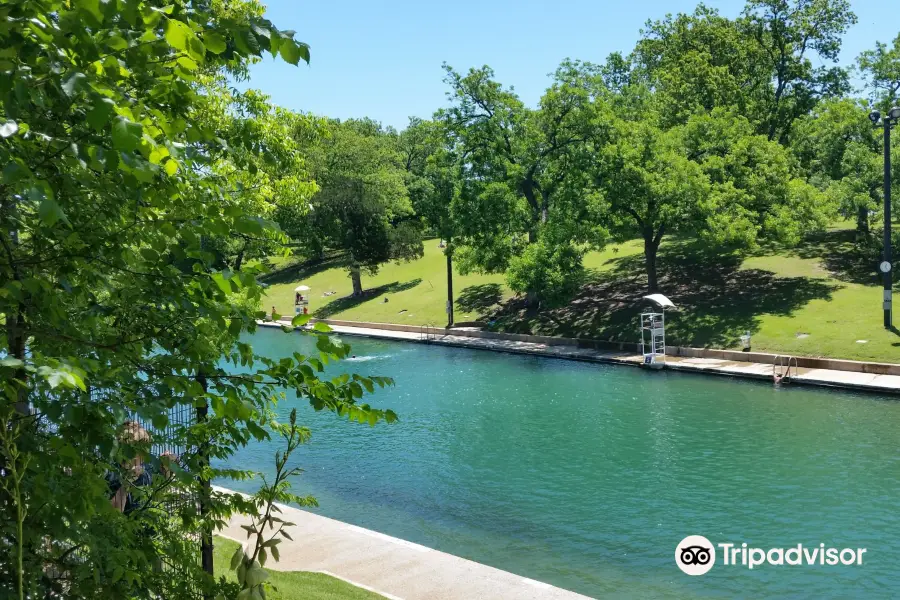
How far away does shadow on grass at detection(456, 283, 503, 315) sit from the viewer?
4881 cm

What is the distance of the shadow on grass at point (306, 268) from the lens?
7050cm

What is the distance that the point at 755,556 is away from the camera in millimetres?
14188

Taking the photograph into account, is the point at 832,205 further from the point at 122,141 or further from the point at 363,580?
the point at 122,141

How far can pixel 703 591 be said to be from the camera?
1294 centimetres

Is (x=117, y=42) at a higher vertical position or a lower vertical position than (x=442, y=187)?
lower

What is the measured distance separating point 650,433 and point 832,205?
2229 centimetres

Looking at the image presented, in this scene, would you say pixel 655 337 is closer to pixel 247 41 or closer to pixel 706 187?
pixel 706 187

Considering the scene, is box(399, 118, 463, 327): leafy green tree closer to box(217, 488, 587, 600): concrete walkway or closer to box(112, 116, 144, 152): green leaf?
box(217, 488, 587, 600): concrete walkway

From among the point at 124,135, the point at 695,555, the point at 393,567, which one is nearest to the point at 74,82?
the point at 124,135

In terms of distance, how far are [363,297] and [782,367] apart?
35263mm

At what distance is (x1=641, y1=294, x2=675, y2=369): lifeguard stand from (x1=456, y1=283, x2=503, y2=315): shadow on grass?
1331 centimetres

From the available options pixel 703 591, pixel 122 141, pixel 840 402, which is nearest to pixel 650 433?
pixel 840 402

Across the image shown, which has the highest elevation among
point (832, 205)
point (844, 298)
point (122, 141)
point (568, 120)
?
point (568, 120)

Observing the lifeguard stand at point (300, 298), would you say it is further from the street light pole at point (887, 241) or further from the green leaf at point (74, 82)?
the green leaf at point (74, 82)
